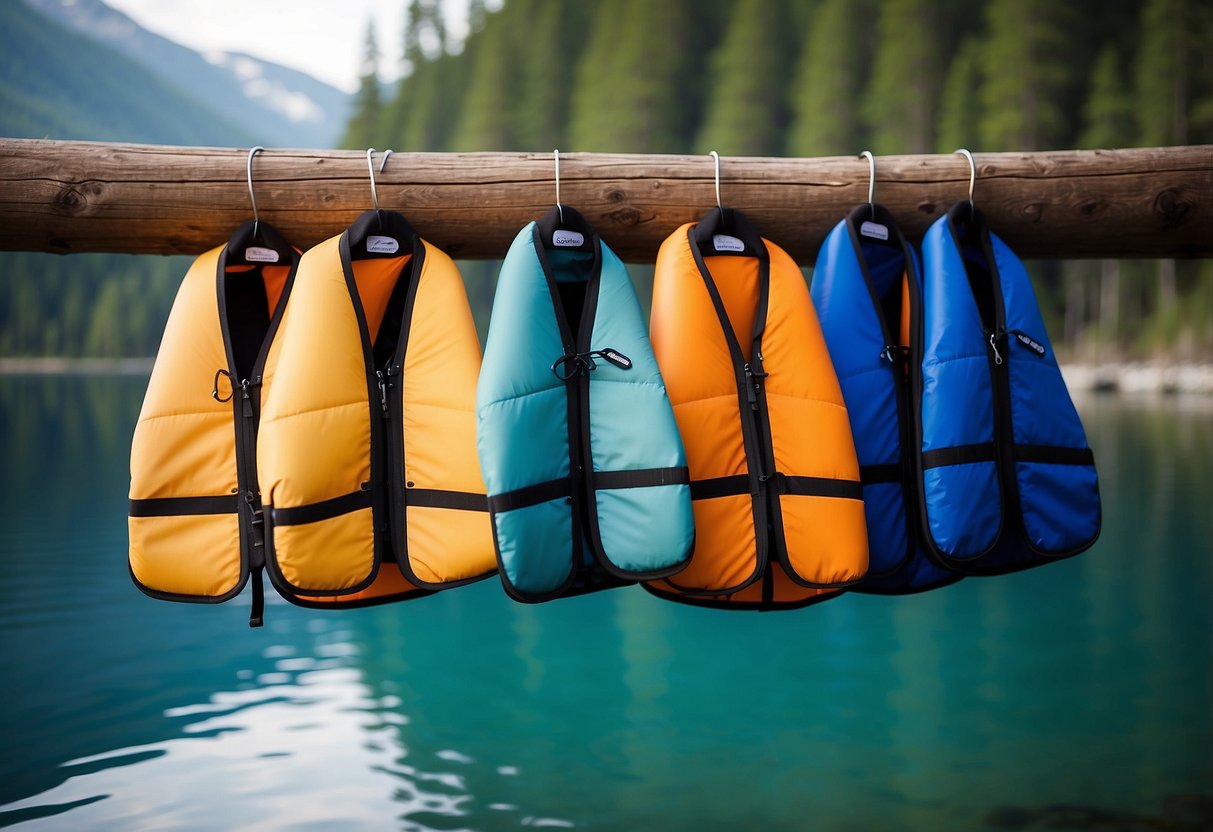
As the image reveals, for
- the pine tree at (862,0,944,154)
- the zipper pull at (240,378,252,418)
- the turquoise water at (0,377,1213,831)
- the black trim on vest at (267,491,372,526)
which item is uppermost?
the pine tree at (862,0,944,154)

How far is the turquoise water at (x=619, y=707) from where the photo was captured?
4.15 m

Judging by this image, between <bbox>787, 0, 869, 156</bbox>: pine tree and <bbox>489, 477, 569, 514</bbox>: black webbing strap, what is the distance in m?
30.1

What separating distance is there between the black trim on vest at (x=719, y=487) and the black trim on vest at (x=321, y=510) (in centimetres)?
73

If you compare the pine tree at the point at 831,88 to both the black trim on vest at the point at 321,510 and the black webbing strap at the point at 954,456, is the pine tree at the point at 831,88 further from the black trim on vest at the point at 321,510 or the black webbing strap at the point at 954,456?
the black trim on vest at the point at 321,510

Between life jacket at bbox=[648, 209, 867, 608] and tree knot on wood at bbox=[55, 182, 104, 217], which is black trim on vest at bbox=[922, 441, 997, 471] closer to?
life jacket at bbox=[648, 209, 867, 608]

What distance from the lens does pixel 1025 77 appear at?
86.4ft

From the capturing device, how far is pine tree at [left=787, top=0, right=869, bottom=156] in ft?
100

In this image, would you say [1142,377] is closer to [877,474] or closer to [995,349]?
[995,349]

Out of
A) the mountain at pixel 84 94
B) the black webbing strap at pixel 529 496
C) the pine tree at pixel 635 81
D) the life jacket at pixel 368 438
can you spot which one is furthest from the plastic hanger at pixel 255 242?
the mountain at pixel 84 94

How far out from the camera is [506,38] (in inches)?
1547

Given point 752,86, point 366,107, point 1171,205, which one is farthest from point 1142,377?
→ point 366,107

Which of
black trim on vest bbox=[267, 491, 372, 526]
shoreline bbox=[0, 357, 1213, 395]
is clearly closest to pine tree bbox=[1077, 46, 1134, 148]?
shoreline bbox=[0, 357, 1213, 395]

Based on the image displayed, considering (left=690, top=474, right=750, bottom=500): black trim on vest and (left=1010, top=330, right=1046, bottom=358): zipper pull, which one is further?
(left=1010, top=330, right=1046, bottom=358): zipper pull

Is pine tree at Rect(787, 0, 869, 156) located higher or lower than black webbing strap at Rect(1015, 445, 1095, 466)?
higher
